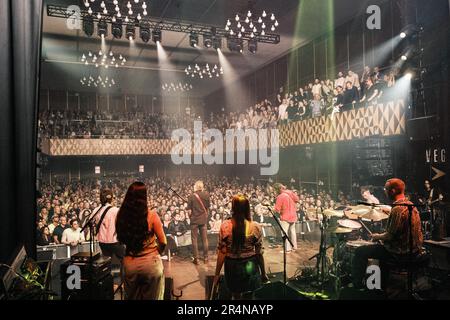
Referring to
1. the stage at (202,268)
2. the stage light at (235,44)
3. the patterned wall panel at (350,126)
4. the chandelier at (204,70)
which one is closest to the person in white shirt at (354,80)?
the patterned wall panel at (350,126)

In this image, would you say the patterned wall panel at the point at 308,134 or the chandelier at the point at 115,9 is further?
the chandelier at the point at 115,9

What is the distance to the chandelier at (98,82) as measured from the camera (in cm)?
1919

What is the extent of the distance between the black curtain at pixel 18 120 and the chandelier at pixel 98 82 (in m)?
15.2

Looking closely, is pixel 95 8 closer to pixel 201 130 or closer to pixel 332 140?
pixel 332 140

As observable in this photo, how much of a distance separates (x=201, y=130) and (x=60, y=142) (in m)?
7.59

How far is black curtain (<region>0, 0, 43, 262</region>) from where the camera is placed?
3891 mm

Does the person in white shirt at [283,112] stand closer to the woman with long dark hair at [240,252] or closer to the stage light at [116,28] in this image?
the stage light at [116,28]

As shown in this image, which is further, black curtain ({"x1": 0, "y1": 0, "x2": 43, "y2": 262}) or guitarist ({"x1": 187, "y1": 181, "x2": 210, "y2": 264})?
guitarist ({"x1": 187, "y1": 181, "x2": 210, "y2": 264})

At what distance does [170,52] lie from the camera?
15539 millimetres

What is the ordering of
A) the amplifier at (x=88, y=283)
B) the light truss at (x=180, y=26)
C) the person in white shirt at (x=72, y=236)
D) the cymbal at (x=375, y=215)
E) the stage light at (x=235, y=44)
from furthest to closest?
the stage light at (x=235, y=44) < the light truss at (x=180, y=26) < the person in white shirt at (x=72, y=236) < the cymbal at (x=375, y=215) < the amplifier at (x=88, y=283)

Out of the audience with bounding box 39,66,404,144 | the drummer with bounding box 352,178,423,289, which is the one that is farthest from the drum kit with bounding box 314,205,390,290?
the audience with bounding box 39,66,404,144

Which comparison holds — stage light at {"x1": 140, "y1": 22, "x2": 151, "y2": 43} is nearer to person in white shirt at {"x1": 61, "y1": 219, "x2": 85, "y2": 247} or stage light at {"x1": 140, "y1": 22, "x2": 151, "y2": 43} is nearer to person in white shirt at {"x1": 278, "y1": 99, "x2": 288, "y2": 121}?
person in white shirt at {"x1": 278, "y1": 99, "x2": 288, "y2": 121}

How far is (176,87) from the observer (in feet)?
71.3
